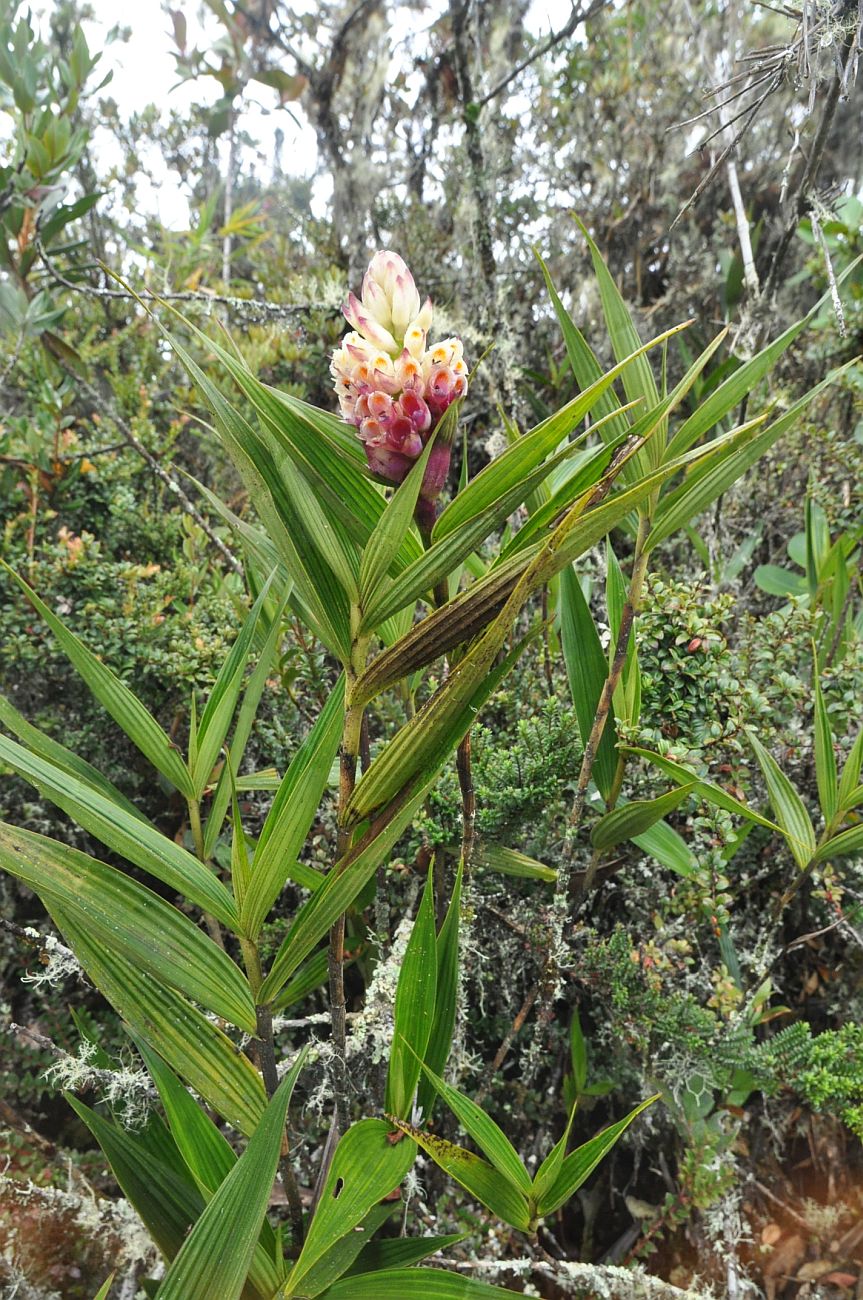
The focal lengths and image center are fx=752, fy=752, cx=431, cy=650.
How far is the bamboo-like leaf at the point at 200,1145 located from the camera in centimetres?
56

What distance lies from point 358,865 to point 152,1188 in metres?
0.37

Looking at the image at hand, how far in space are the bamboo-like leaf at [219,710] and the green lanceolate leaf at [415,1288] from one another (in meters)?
0.42

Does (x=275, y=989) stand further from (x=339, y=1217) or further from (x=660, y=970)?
(x=660, y=970)

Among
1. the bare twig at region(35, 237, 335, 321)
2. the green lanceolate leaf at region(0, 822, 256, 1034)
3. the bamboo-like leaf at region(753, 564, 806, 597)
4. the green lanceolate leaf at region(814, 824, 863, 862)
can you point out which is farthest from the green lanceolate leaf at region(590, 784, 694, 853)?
the bare twig at region(35, 237, 335, 321)

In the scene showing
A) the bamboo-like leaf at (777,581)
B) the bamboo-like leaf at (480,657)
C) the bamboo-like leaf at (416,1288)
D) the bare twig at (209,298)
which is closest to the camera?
the bamboo-like leaf at (480,657)

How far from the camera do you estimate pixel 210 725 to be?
0.74 meters

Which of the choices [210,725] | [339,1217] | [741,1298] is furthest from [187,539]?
[741,1298]

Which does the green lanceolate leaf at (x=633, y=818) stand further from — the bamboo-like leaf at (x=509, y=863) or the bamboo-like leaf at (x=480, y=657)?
the bamboo-like leaf at (x=480, y=657)

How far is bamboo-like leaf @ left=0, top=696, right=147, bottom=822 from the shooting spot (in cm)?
59

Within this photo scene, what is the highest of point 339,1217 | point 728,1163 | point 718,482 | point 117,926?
point 718,482

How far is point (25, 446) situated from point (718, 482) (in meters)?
1.22

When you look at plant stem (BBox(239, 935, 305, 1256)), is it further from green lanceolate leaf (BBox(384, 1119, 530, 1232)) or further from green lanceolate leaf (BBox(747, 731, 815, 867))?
green lanceolate leaf (BBox(747, 731, 815, 867))

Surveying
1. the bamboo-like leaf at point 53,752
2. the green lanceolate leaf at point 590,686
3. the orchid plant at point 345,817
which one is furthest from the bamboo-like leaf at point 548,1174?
the bamboo-like leaf at point 53,752

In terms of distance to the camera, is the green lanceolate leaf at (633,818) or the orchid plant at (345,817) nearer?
the orchid plant at (345,817)
